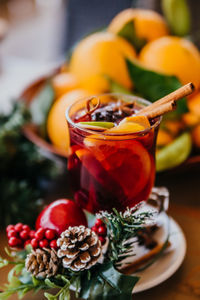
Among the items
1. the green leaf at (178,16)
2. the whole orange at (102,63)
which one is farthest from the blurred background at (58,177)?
the whole orange at (102,63)

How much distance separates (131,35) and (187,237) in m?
0.47

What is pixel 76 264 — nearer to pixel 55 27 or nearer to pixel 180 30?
pixel 180 30

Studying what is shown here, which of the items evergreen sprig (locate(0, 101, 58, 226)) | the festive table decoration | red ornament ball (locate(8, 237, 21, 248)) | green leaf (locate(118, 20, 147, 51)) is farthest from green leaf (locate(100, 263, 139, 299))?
green leaf (locate(118, 20, 147, 51))

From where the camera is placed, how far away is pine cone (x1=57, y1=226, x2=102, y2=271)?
41 centimetres

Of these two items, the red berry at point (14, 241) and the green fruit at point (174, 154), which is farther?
the green fruit at point (174, 154)

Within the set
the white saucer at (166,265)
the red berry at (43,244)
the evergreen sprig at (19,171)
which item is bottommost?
the white saucer at (166,265)

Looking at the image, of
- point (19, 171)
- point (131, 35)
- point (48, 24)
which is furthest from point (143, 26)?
point (48, 24)

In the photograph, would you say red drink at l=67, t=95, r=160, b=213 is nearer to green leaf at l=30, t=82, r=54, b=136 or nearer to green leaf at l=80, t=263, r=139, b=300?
green leaf at l=80, t=263, r=139, b=300

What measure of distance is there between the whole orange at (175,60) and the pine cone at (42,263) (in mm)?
438

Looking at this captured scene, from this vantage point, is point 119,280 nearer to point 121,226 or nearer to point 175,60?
point 121,226

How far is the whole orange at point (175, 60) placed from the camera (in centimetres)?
72

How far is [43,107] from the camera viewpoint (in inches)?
28.9

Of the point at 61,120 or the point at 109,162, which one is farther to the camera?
the point at 61,120

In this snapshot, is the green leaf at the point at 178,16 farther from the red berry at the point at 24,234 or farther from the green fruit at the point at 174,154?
the red berry at the point at 24,234
